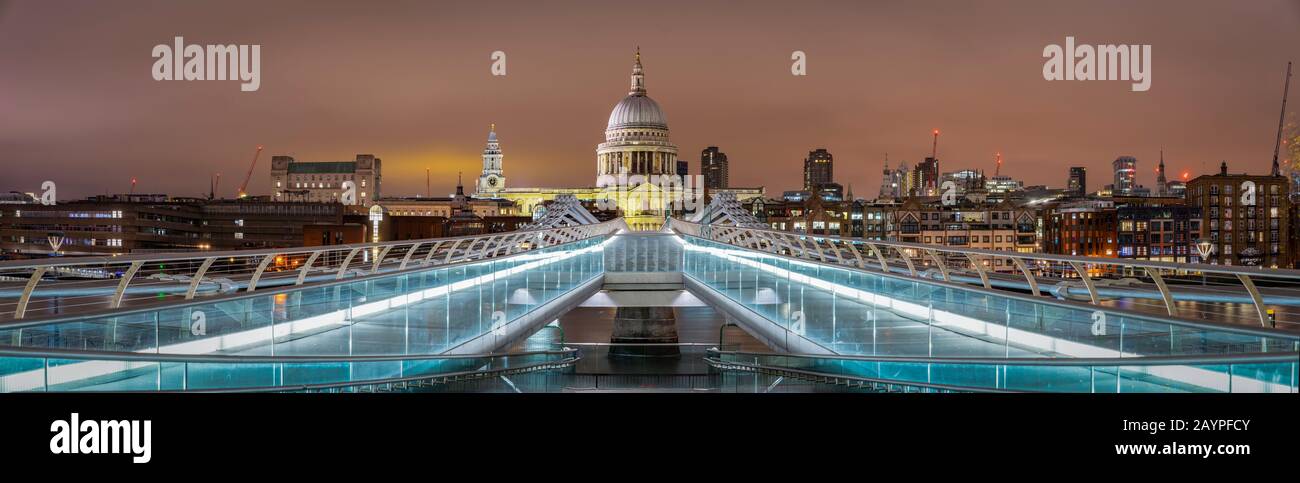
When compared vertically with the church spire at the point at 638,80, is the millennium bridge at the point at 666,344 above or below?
below

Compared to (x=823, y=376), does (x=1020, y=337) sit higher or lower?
higher

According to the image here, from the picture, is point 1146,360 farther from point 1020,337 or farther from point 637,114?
point 637,114

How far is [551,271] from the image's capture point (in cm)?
1655

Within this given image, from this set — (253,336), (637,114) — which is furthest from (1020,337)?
(637,114)

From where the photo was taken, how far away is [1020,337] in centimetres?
717

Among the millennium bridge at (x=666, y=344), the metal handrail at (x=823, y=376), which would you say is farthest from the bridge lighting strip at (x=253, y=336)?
the metal handrail at (x=823, y=376)

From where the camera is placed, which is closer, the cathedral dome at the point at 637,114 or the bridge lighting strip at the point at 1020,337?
the bridge lighting strip at the point at 1020,337

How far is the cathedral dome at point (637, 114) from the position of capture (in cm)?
14325

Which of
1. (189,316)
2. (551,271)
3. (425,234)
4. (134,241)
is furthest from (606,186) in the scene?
(189,316)

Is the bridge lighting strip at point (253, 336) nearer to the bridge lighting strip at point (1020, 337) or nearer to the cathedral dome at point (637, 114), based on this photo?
the bridge lighting strip at point (1020, 337)

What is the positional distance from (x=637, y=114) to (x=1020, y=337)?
138 m

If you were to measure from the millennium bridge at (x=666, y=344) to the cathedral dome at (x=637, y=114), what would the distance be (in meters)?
129

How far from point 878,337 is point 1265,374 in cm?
537
